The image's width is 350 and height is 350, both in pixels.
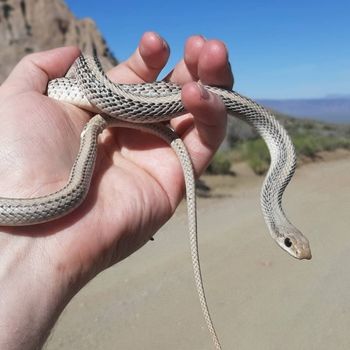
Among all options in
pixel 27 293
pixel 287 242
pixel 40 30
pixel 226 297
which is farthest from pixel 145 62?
pixel 40 30

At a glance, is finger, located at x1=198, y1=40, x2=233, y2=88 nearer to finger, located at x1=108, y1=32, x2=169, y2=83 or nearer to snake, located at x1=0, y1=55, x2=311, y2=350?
snake, located at x1=0, y1=55, x2=311, y2=350

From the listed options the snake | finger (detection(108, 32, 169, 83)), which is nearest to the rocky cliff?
finger (detection(108, 32, 169, 83))

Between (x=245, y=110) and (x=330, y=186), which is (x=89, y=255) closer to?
(x=245, y=110)

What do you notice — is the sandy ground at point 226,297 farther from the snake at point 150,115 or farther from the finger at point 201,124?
the finger at point 201,124

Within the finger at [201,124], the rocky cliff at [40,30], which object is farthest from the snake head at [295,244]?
the rocky cliff at [40,30]

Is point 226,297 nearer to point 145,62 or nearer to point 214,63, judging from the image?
point 145,62

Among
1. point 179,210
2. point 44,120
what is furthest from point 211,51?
point 179,210
